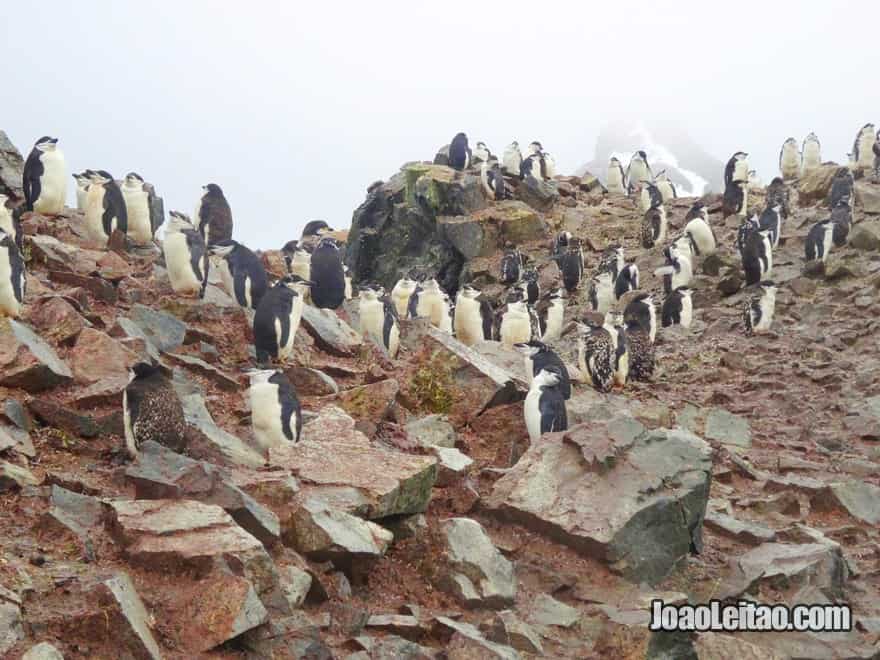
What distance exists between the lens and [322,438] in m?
8.24

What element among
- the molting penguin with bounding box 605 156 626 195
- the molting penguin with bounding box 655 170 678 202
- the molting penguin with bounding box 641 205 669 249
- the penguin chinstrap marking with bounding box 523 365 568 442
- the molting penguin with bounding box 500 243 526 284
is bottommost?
the penguin chinstrap marking with bounding box 523 365 568 442

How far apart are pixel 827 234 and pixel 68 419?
58.6ft

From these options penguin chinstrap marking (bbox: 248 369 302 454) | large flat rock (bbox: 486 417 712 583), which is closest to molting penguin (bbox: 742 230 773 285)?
large flat rock (bbox: 486 417 712 583)

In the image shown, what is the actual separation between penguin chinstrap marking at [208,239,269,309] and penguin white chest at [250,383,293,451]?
4454 mm

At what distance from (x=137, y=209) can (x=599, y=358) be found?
830 centimetres

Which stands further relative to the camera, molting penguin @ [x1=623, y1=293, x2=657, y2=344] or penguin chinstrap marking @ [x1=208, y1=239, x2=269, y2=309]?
molting penguin @ [x1=623, y1=293, x2=657, y2=344]

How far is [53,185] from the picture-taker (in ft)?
50.2

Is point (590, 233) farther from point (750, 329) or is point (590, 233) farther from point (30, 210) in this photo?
point (30, 210)

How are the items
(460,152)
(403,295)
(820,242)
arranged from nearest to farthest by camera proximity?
(403,295) → (820,242) → (460,152)

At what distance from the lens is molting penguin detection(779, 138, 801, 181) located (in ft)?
103

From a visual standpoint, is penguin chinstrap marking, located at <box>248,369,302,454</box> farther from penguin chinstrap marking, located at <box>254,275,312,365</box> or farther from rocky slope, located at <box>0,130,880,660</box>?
penguin chinstrap marking, located at <box>254,275,312,365</box>

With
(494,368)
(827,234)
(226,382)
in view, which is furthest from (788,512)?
(827,234)

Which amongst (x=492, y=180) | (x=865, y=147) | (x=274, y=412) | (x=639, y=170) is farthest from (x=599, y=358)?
(x=639, y=170)

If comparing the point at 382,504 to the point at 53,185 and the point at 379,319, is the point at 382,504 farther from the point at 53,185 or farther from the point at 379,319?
the point at 53,185
